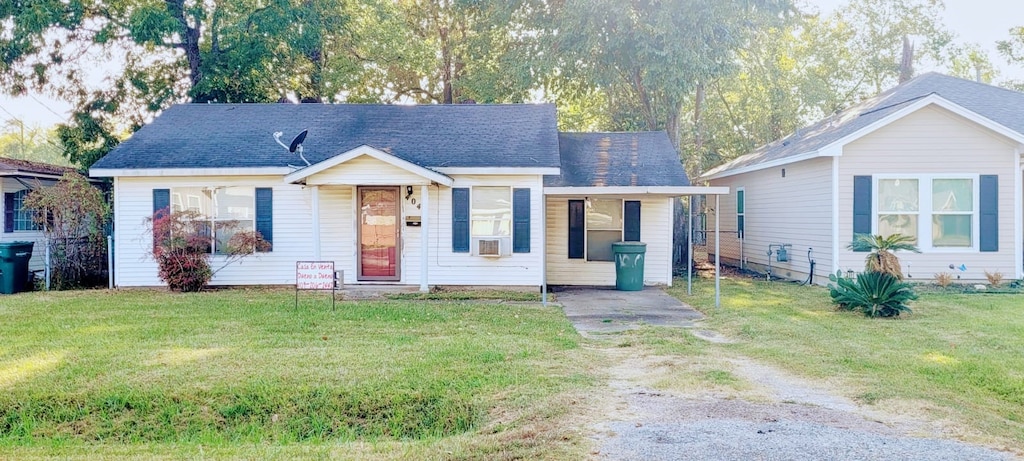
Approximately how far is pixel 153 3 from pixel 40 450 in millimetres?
17136

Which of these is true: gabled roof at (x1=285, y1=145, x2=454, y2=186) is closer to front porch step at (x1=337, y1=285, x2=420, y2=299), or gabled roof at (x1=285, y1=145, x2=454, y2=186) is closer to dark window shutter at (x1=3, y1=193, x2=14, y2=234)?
front porch step at (x1=337, y1=285, x2=420, y2=299)

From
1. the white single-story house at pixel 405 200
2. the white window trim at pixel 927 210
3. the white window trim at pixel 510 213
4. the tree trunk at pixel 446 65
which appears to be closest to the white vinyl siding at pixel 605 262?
the white single-story house at pixel 405 200

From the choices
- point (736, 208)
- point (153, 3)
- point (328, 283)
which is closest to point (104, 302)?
point (328, 283)

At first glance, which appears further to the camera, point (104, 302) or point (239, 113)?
point (239, 113)

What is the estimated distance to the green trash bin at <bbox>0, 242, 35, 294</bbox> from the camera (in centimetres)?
1299

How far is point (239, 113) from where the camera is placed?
51.0ft

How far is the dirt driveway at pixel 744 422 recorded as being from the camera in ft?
14.3

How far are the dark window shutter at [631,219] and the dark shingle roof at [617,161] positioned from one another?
0.65 metres

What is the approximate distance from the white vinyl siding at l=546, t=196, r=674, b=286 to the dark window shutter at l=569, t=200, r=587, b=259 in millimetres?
102

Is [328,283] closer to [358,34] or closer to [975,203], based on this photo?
[975,203]

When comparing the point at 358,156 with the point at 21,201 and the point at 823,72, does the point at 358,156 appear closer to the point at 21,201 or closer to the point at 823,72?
the point at 21,201

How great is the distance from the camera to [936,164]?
13125 millimetres

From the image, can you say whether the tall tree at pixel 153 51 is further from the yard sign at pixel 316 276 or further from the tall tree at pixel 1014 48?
the tall tree at pixel 1014 48

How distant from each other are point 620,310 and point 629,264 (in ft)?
8.61
